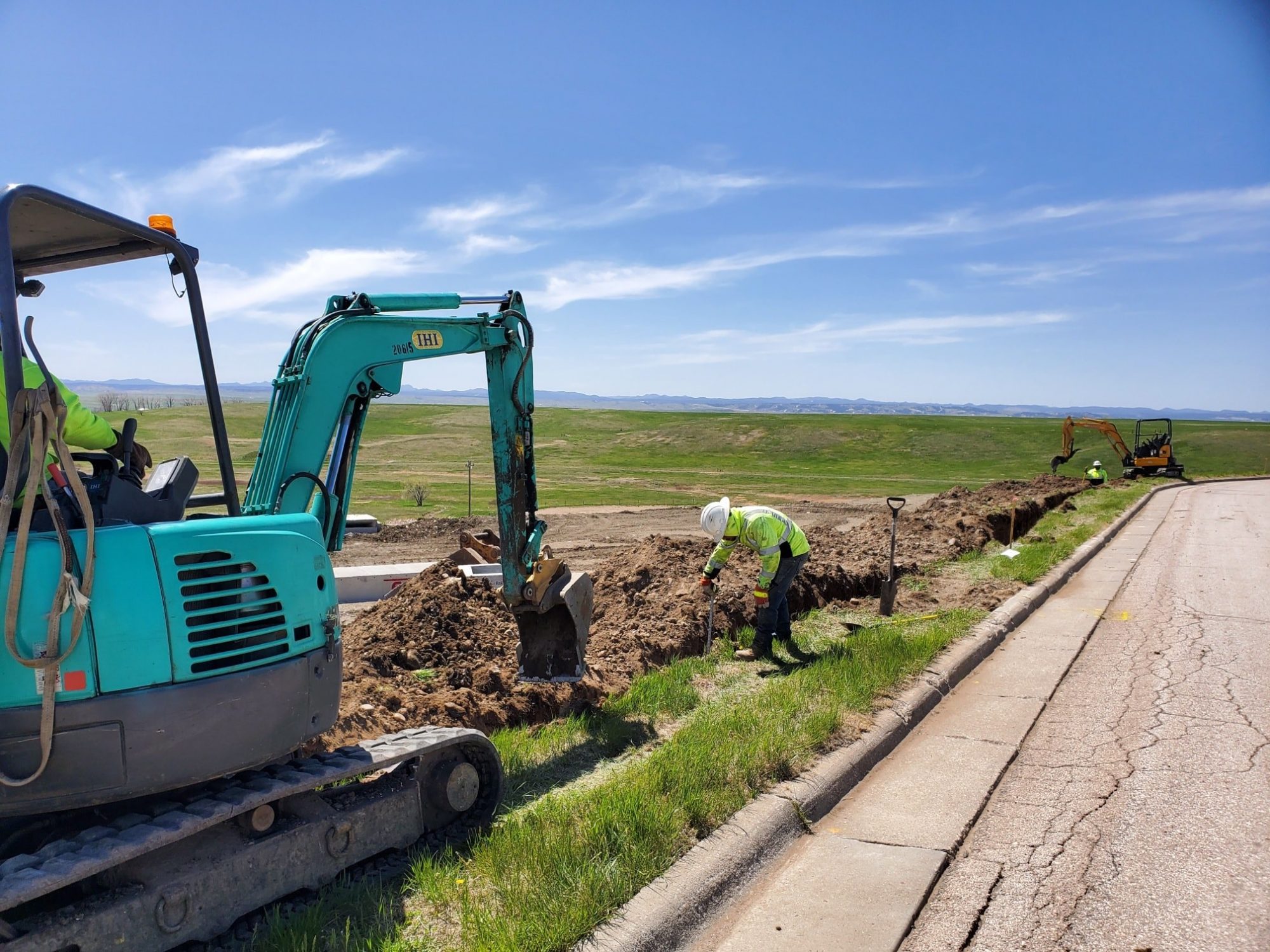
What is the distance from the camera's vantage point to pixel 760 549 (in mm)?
8789

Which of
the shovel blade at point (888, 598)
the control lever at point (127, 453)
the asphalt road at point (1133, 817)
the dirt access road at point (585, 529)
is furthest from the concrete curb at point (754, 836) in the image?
the dirt access road at point (585, 529)

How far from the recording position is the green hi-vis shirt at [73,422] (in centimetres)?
348

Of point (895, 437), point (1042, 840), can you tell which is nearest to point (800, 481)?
point (895, 437)

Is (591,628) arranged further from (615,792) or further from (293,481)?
(293,481)

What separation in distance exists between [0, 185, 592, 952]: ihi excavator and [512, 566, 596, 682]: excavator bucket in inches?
79.0

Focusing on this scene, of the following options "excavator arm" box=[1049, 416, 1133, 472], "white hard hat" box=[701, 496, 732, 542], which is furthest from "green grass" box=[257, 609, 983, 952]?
"excavator arm" box=[1049, 416, 1133, 472]

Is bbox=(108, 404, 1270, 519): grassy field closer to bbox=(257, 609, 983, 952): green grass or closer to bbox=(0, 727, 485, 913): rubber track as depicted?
bbox=(257, 609, 983, 952): green grass

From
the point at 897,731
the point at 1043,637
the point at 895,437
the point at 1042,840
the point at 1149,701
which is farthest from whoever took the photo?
the point at 895,437

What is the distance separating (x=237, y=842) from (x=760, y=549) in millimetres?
5686

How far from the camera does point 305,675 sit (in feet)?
13.5

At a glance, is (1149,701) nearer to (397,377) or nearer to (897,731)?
(897,731)

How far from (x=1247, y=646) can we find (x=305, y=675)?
9113mm

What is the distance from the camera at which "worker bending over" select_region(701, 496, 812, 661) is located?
868cm

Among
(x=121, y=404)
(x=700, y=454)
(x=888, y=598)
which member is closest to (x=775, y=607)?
(x=888, y=598)
